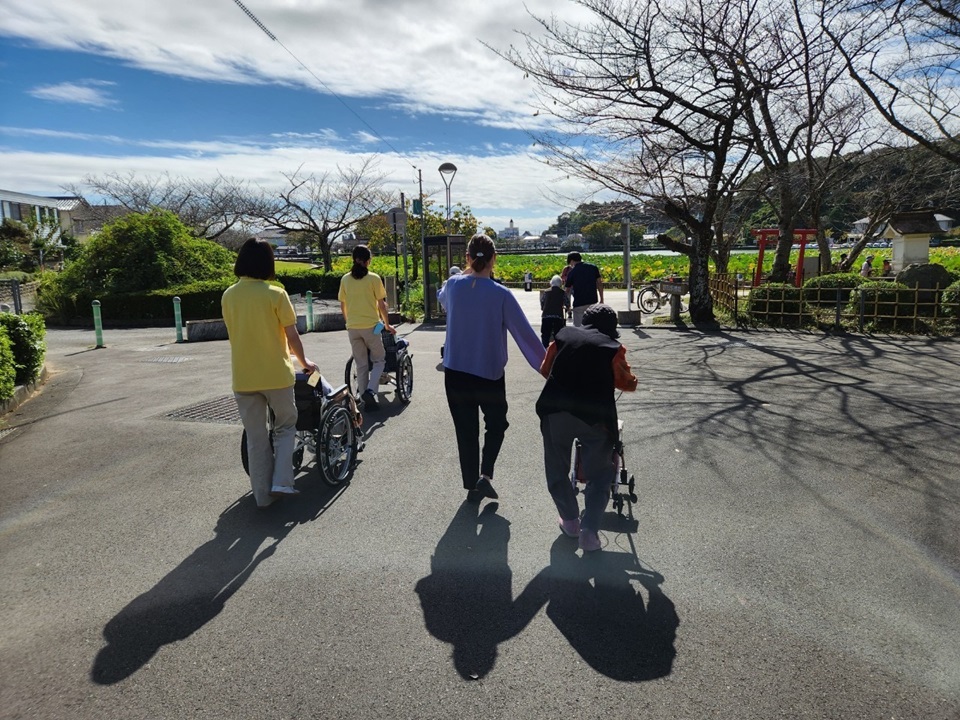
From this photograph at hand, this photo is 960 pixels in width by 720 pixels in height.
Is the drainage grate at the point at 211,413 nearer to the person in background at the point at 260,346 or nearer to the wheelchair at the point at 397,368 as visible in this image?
the wheelchair at the point at 397,368

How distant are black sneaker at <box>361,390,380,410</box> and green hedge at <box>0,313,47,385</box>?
4.71m

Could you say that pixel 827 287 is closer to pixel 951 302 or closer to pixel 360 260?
pixel 951 302

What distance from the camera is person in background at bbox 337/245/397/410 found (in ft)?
22.1

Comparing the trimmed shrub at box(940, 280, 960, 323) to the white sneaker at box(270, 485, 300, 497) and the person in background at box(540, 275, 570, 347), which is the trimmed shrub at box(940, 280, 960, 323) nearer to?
the person in background at box(540, 275, 570, 347)

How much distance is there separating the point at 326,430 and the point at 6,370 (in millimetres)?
5230

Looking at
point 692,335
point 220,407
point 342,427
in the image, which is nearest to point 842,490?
point 342,427

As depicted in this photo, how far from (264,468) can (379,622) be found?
1.68 metres

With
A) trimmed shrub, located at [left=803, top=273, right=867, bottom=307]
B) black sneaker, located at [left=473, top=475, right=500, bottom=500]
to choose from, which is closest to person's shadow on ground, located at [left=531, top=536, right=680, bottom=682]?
black sneaker, located at [left=473, top=475, right=500, bottom=500]

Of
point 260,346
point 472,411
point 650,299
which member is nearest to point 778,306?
point 650,299

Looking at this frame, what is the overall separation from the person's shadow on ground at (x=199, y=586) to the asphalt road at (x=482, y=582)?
0.02m

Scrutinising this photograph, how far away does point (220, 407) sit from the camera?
770 centimetres

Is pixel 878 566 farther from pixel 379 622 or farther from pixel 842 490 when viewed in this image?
pixel 379 622

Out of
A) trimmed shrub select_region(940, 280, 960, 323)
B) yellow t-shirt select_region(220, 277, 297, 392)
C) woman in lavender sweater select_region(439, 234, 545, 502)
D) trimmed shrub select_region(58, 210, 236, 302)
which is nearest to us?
yellow t-shirt select_region(220, 277, 297, 392)

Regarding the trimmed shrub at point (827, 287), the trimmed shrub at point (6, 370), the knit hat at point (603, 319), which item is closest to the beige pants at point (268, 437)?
the knit hat at point (603, 319)
